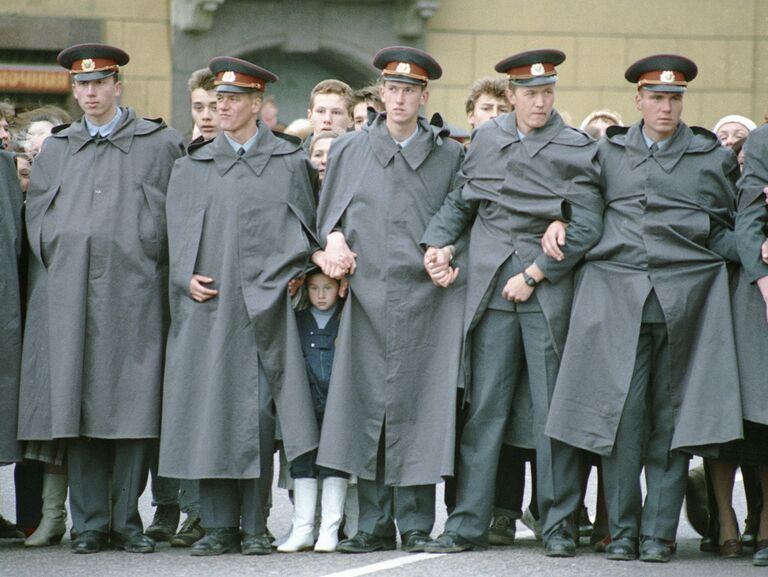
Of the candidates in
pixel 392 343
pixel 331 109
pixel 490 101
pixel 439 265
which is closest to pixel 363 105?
pixel 331 109

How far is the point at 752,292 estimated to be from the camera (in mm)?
8039

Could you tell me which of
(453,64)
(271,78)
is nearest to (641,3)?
(453,64)

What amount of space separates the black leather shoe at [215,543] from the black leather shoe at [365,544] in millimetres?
515

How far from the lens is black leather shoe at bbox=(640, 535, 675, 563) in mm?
7957

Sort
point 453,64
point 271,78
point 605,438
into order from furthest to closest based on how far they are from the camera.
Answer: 1. point 453,64
2. point 271,78
3. point 605,438

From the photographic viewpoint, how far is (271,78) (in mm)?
8531

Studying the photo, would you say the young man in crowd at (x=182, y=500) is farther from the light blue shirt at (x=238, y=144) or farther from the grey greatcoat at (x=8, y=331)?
the grey greatcoat at (x=8, y=331)

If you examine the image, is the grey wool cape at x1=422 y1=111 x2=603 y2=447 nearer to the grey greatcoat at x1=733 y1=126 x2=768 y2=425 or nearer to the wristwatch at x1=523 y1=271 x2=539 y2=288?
the wristwatch at x1=523 y1=271 x2=539 y2=288

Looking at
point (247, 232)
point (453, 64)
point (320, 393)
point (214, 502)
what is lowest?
point (214, 502)

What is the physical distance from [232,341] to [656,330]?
6.57 feet

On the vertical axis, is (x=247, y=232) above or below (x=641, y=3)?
below

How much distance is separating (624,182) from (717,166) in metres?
0.44

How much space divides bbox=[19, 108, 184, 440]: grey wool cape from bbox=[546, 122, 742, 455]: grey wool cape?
6.62 ft

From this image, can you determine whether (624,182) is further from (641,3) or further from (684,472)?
(641,3)
